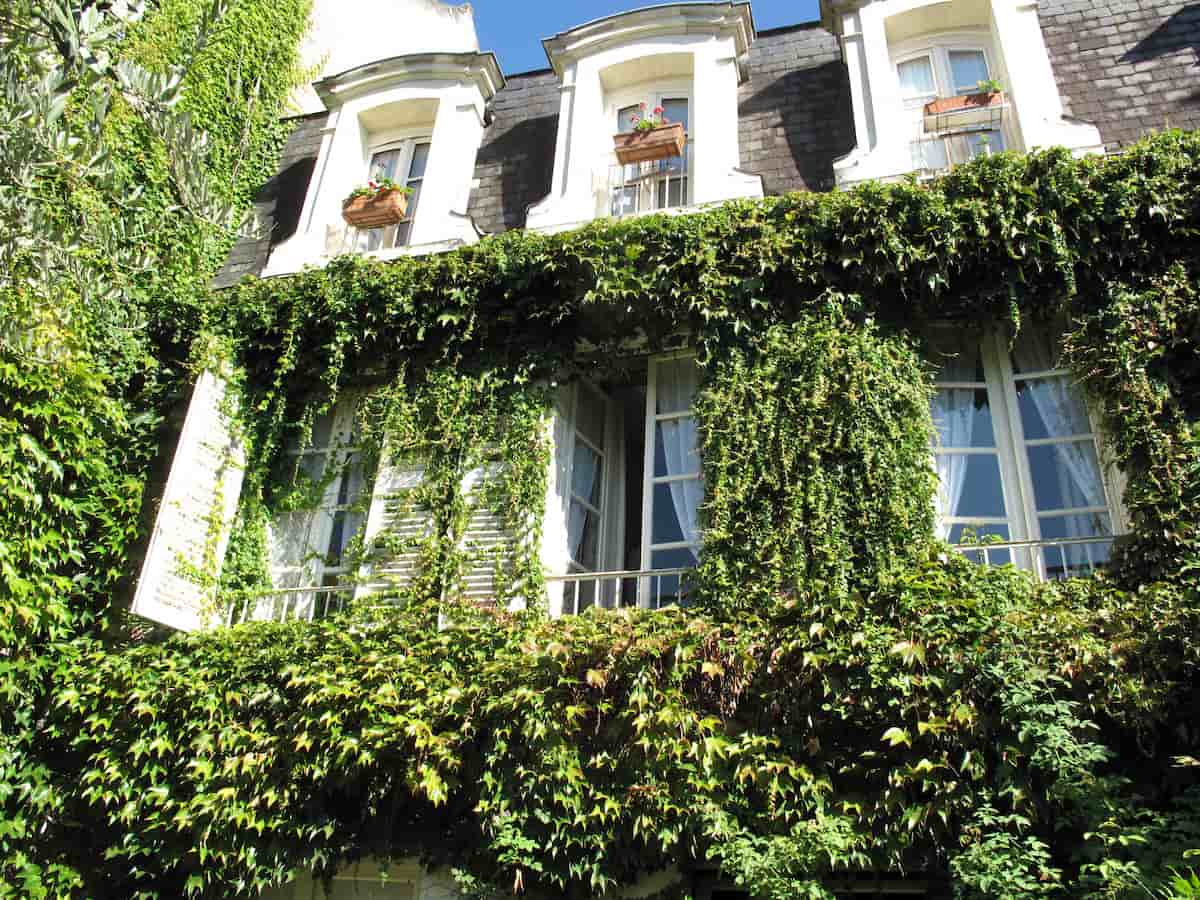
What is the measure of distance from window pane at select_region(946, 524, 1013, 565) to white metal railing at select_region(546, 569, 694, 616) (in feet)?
5.19

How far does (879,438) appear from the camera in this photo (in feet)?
20.3

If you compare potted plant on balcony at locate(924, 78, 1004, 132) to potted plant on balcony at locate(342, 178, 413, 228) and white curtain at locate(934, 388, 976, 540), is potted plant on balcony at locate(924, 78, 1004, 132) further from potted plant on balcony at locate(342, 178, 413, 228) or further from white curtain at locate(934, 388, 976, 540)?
potted plant on balcony at locate(342, 178, 413, 228)

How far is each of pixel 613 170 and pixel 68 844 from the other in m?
5.97

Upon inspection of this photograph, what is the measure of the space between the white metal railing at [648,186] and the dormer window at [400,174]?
1.67 metres

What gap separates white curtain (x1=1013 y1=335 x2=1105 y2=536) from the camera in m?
6.27

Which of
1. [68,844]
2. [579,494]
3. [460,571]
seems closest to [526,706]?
[460,571]

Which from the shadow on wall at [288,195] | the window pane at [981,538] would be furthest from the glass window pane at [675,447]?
the shadow on wall at [288,195]

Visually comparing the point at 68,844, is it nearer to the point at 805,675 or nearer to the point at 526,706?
the point at 526,706

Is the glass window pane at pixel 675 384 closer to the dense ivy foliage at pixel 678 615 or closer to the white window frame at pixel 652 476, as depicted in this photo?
the white window frame at pixel 652 476

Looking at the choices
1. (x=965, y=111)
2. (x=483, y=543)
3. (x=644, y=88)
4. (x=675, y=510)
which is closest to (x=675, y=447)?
(x=675, y=510)

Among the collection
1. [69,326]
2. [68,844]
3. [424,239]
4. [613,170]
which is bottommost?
[68,844]

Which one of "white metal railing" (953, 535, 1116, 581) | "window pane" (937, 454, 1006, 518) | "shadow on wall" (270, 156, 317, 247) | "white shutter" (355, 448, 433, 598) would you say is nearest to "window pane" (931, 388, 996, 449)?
"window pane" (937, 454, 1006, 518)

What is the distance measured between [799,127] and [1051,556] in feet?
12.6

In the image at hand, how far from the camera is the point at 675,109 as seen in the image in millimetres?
8695
